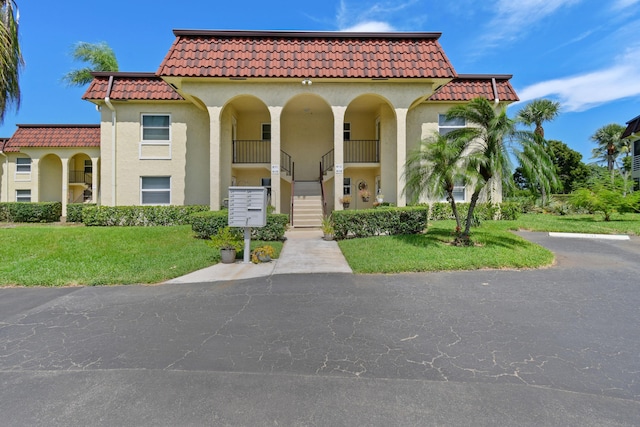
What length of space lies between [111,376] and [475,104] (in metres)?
10.3

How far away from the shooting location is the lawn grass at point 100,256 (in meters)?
7.36

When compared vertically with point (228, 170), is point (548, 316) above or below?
below

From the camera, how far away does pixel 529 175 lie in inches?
362

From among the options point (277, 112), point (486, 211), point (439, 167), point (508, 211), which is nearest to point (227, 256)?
point (439, 167)

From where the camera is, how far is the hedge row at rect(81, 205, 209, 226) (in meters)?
15.3

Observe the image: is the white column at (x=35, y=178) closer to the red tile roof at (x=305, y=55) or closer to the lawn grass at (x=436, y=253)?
the red tile roof at (x=305, y=55)

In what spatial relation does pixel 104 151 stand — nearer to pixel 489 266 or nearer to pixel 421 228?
pixel 421 228

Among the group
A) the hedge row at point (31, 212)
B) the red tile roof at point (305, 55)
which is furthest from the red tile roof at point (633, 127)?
the hedge row at point (31, 212)

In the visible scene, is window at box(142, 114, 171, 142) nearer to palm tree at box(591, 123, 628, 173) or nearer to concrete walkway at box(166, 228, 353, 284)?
concrete walkway at box(166, 228, 353, 284)

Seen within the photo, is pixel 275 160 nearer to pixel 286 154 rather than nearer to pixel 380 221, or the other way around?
pixel 286 154

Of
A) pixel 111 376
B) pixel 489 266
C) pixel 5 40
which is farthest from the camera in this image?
pixel 5 40

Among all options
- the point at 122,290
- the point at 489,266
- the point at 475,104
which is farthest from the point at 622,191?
the point at 122,290

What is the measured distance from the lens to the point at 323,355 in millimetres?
3711

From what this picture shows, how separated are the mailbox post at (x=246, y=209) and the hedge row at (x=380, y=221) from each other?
3.69 m
